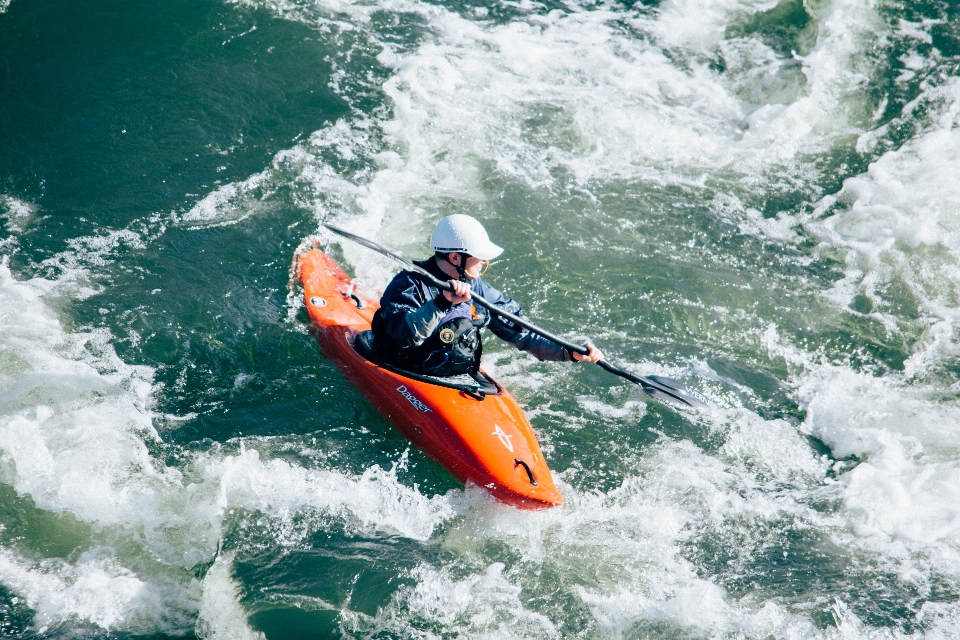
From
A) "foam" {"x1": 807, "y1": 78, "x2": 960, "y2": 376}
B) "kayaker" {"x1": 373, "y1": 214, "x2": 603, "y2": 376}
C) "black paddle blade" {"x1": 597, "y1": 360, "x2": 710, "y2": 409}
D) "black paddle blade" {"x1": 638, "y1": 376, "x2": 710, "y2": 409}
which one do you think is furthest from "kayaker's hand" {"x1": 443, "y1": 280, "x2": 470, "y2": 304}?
"foam" {"x1": 807, "y1": 78, "x2": 960, "y2": 376}

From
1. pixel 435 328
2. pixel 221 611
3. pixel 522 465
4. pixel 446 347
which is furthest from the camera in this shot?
pixel 446 347

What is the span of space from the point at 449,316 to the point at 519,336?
65 centimetres

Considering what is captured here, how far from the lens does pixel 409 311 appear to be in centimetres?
474

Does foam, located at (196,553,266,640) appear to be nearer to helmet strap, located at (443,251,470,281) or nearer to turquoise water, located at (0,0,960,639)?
turquoise water, located at (0,0,960,639)

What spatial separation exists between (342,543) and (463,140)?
509 cm

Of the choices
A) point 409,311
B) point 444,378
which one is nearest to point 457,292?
point 409,311

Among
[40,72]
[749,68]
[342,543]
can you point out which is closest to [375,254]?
[342,543]

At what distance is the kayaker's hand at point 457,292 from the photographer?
4547 millimetres

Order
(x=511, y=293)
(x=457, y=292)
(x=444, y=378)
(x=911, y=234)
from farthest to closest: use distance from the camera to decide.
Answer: (x=911, y=234)
(x=511, y=293)
(x=444, y=378)
(x=457, y=292)

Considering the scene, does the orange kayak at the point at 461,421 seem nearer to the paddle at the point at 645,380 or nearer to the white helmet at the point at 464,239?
the paddle at the point at 645,380

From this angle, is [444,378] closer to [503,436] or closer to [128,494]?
[503,436]

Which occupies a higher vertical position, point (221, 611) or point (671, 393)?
point (671, 393)

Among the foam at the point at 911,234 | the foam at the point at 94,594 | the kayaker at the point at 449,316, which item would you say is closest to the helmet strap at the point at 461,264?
the kayaker at the point at 449,316

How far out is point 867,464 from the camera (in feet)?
17.5
